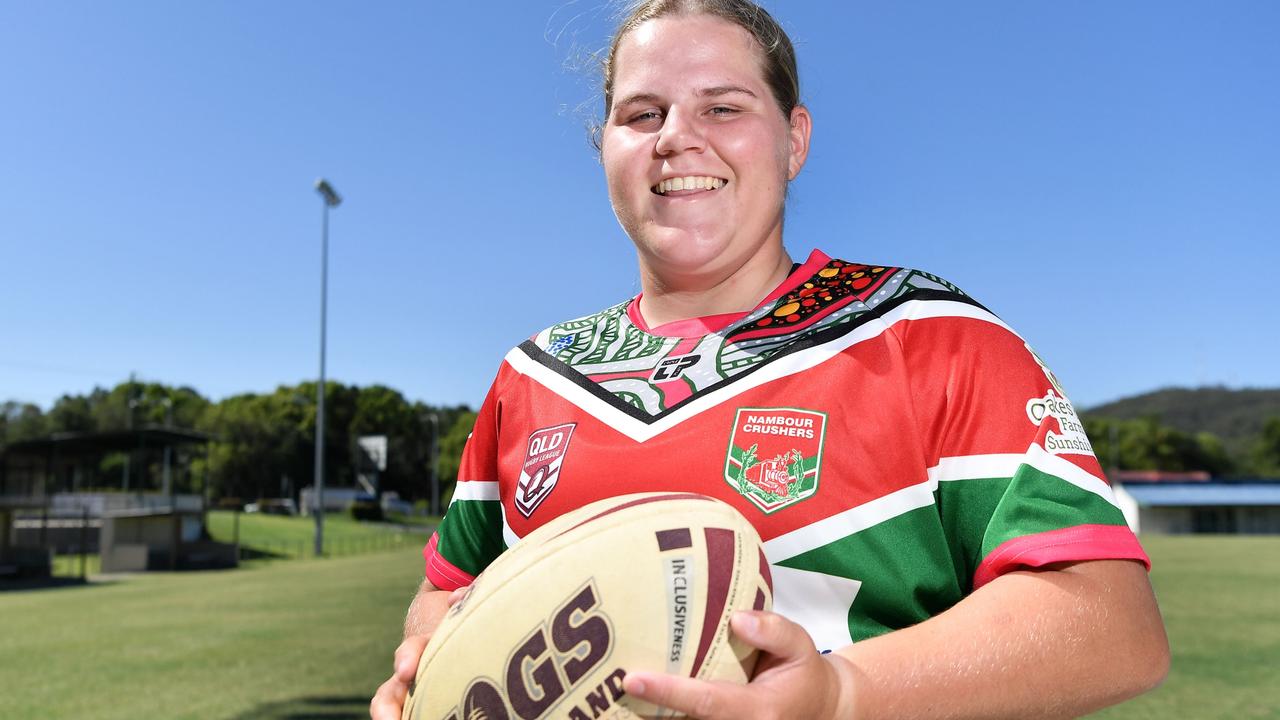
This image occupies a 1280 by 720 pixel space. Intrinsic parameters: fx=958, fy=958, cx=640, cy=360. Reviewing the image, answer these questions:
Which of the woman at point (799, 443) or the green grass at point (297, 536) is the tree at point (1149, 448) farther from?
the woman at point (799, 443)

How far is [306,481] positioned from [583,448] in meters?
86.4

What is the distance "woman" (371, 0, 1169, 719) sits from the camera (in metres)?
1.41

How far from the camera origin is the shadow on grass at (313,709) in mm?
7422

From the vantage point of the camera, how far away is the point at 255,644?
11.8 m

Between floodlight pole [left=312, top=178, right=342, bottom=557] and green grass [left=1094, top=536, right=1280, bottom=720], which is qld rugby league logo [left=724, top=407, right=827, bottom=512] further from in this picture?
floodlight pole [left=312, top=178, right=342, bottom=557]

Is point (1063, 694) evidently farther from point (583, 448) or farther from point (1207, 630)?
point (1207, 630)

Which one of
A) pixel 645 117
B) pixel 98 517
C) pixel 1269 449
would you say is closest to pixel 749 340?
pixel 645 117

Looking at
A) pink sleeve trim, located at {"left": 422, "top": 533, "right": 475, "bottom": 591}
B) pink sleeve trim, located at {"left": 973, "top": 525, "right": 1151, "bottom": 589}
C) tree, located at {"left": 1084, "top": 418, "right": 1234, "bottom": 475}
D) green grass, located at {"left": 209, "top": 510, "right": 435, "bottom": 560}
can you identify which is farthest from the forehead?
tree, located at {"left": 1084, "top": 418, "right": 1234, "bottom": 475}

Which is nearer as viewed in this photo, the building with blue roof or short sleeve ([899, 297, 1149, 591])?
short sleeve ([899, 297, 1149, 591])

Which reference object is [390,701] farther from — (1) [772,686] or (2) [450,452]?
(2) [450,452]

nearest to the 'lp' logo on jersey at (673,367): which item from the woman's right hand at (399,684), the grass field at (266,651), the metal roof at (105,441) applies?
the woman's right hand at (399,684)

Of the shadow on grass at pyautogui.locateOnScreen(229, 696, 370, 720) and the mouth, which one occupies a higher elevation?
the mouth

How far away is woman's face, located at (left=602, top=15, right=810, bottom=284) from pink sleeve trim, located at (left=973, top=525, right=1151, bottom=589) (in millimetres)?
805

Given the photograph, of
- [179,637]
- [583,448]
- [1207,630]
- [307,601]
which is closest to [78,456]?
[307,601]
